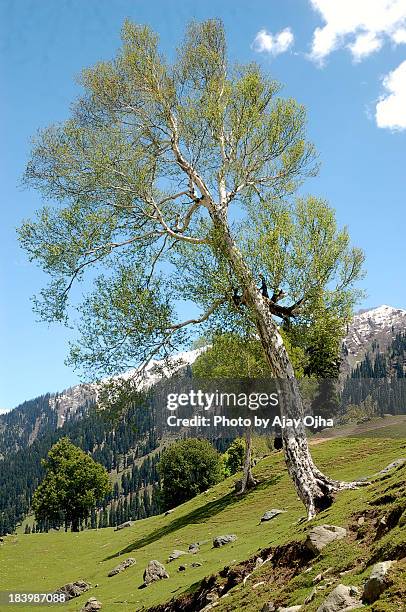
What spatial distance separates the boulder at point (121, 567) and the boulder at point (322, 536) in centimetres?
2422

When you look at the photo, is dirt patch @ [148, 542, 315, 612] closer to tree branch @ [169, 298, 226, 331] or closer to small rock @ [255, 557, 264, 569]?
small rock @ [255, 557, 264, 569]

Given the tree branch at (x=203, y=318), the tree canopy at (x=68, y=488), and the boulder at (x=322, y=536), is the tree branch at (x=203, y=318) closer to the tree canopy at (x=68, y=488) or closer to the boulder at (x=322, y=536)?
the boulder at (x=322, y=536)

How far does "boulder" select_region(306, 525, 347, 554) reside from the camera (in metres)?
12.7

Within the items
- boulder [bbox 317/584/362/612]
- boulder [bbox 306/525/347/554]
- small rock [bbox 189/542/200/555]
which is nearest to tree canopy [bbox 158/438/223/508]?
small rock [bbox 189/542/200/555]

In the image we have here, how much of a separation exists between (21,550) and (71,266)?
47.1 m

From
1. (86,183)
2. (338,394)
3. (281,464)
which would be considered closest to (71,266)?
(86,183)

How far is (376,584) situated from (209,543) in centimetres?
2647

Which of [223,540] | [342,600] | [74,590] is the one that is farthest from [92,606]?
[342,600]

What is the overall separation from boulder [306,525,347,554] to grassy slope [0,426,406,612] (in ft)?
1.79

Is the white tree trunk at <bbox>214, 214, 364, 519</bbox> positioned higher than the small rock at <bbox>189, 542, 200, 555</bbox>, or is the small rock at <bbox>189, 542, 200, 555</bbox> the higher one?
the white tree trunk at <bbox>214, 214, 364, 519</bbox>

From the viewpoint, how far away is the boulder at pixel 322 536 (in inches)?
500

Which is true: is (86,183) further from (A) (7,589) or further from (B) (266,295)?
(A) (7,589)

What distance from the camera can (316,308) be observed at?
20344 millimetres

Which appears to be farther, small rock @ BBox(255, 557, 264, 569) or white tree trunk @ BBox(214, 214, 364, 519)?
white tree trunk @ BBox(214, 214, 364, 519)
